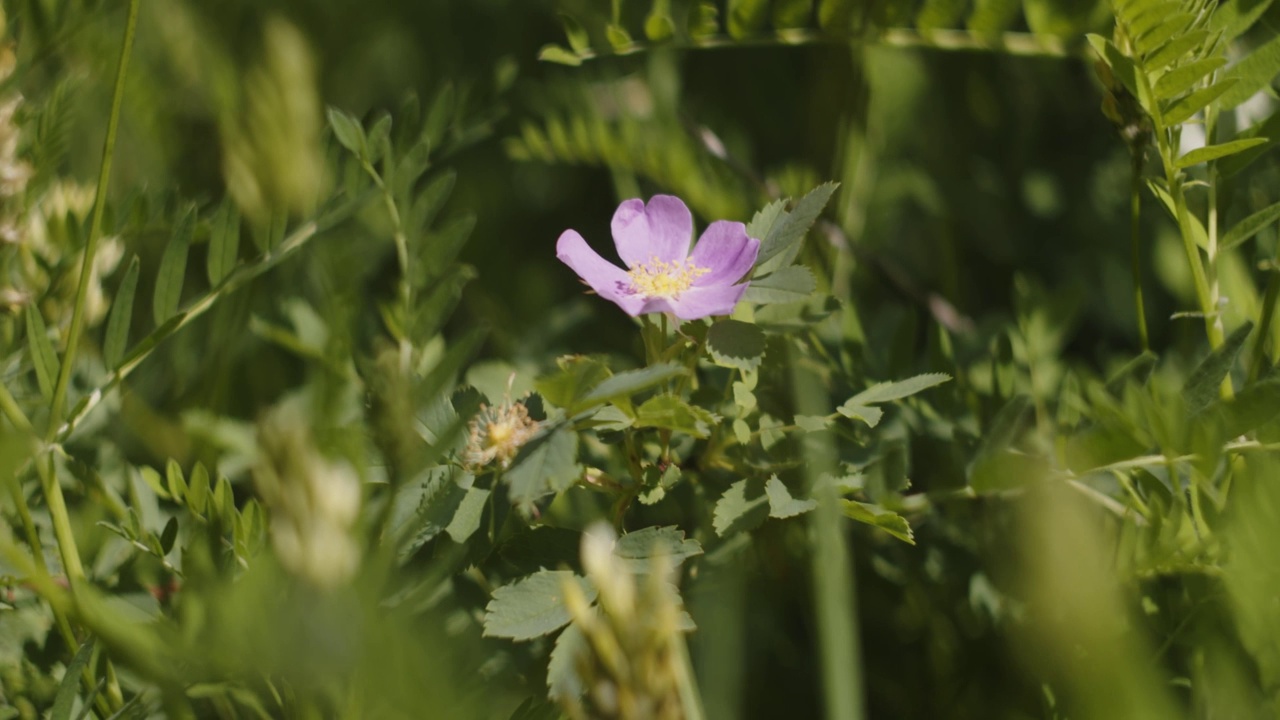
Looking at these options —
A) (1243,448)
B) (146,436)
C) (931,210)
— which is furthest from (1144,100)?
(146,436)

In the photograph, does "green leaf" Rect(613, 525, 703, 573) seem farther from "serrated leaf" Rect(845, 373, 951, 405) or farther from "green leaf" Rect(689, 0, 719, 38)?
"green leaf" Rect(689, 0, 719, 38)

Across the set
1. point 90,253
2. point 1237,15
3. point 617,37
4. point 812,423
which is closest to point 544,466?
point 812,423

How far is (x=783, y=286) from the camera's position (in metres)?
0.51

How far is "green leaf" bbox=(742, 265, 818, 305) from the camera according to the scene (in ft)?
1.63

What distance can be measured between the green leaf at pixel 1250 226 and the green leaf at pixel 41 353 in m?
0.62

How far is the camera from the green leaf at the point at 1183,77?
515 millimetres

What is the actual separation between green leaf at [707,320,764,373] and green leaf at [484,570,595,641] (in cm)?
12

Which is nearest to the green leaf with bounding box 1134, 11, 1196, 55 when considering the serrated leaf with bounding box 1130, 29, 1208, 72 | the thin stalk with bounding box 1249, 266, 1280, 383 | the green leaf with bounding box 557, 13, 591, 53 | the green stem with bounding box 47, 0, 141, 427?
the serrated leaf with bounding box 1130, 29, 1208, 72

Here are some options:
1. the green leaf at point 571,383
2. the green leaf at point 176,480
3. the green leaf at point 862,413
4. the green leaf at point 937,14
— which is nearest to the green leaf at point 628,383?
the green leaf at point 571,383

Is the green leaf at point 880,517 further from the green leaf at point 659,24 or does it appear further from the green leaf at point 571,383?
the green leaf at point 659,24

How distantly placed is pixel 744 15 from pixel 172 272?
41 cm

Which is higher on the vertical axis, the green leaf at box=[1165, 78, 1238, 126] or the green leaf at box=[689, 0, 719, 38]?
the green leaf at box=[689, 0, 719, 38]

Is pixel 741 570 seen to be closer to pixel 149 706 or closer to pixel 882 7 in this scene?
pixel 149 706

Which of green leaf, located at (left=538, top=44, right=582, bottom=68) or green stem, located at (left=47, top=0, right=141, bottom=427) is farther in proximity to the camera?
green leaf, located at (left=538, top=44, right=582, bottom=68)
